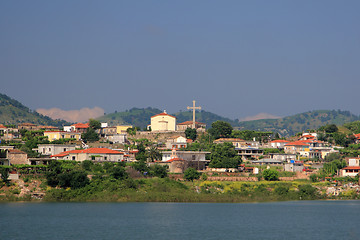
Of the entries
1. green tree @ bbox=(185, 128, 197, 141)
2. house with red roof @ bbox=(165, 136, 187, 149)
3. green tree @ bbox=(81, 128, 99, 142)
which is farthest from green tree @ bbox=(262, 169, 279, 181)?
green tree @ bbox=(81, 128, 99, 142)

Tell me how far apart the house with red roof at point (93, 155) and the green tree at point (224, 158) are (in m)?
11.2

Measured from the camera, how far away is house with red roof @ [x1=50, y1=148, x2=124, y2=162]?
7525 cm

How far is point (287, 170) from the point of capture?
78.1 metres

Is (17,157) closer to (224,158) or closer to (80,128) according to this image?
(224,158)

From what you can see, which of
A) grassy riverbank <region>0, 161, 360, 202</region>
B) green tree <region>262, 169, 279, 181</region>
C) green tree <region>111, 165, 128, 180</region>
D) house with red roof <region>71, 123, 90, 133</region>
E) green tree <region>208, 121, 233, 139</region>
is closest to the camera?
grassy riverbank <region>0, 161, 360, 202</region>

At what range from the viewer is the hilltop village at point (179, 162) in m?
63.4

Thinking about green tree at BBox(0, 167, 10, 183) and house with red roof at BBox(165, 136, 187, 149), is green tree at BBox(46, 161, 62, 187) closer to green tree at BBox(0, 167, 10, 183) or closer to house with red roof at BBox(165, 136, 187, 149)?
green tree at BBox(0, 167, 10, 183)

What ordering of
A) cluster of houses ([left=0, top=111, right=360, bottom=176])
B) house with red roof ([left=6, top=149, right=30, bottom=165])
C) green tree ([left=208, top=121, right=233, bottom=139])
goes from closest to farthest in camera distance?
house with red roof ([left=6, top=149, right=30, bottom=165]), cluster of houses ([left=0, top=111, right=360, bottom=176]), green tree ([left=208, top=121, right=233, bottom=139])

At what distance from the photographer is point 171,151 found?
266 feet

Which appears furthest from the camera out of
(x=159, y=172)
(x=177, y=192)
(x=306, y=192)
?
(x=159, y=172)

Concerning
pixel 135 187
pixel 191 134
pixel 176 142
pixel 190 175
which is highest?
pixel 191 134

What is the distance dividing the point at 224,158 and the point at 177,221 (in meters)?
30.4

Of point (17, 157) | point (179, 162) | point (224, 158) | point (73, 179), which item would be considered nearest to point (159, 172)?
point (179, 162)

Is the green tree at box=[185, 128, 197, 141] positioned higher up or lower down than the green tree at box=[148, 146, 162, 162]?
higher up
